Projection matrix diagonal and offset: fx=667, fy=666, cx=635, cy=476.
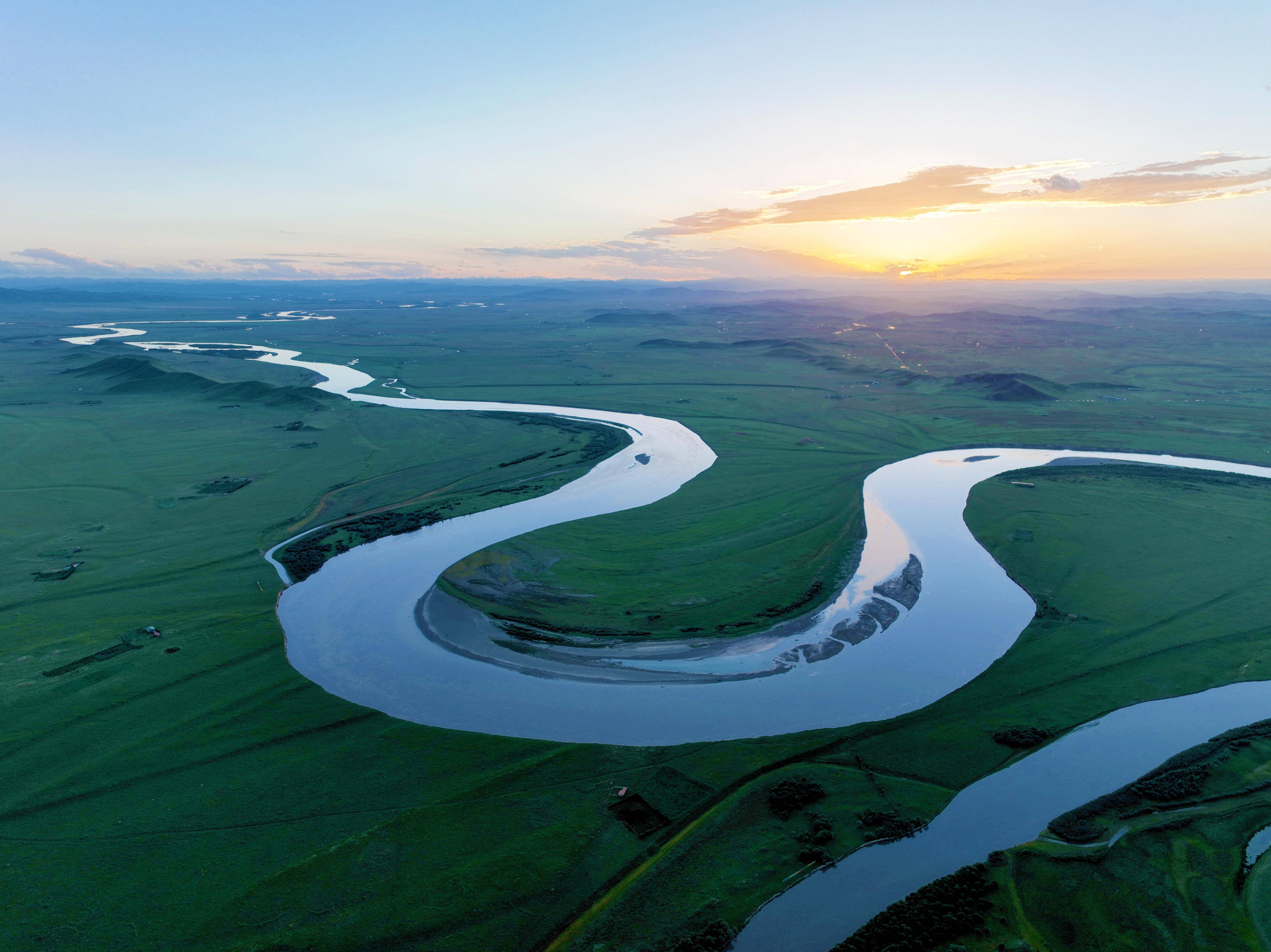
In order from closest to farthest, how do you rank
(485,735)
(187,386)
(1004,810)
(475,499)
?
(1004,810) → (485,735) → (475,499) → (187,386)

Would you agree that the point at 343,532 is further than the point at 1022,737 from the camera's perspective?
Yes

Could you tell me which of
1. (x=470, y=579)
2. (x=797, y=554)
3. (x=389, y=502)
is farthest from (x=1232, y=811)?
(x=389, y=502)

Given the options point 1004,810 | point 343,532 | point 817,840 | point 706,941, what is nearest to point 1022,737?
point 1004,810

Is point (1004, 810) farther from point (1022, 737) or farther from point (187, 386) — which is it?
point (187, 386)

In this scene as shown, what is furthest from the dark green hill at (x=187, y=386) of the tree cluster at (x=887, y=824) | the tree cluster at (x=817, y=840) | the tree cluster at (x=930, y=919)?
the tree cluster at (x=930, y=919)

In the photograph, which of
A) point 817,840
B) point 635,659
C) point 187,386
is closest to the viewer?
point 817,840

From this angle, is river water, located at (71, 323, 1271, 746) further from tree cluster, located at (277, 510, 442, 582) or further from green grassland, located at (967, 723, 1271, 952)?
green grassland, located at (967, 723, 1271, 952)

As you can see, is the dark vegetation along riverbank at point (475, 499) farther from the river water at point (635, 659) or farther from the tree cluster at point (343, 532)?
the river water at point (635, 659)

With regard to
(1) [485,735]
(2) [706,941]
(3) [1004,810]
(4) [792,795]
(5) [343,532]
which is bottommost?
(2) [706,941]
